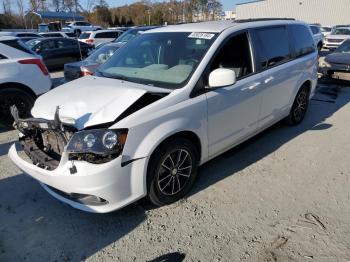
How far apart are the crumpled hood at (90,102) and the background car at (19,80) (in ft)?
9.57

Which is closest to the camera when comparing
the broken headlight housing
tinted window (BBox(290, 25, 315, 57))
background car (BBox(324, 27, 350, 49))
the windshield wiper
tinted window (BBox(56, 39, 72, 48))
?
the broken headlight housing

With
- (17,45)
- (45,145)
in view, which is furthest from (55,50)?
(45,145)

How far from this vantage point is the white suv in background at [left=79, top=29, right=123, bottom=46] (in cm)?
1970

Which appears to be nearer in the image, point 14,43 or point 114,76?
point 114,76

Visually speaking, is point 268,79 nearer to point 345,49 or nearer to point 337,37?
point 345,49

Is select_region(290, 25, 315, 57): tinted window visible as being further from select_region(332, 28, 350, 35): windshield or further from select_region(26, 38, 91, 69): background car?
select_region(332, 28, 350, 35): windshield

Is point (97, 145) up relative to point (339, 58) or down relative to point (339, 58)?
up

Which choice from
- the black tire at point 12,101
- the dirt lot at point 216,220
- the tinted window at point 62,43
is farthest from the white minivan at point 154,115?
the tinted window at point 62,43

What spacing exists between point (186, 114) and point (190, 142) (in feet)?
1.13

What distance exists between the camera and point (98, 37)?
20.2 m

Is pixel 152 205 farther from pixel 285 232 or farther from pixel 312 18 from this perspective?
pixel 312 18

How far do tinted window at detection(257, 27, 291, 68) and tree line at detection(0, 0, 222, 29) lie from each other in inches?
2083

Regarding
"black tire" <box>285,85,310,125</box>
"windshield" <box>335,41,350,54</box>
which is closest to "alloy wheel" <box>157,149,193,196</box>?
"black tire" <box>285,85,310,125</box>

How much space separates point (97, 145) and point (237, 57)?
2.19m
